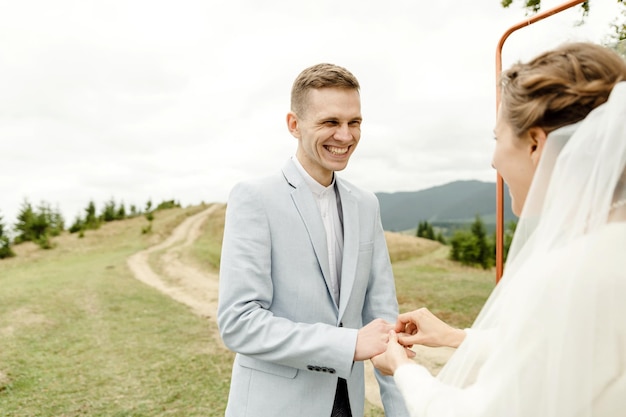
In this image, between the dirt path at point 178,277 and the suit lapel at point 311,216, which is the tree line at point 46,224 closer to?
the dirt path at point 178,277

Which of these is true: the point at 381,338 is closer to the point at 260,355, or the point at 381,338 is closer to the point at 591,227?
the point at 260,355

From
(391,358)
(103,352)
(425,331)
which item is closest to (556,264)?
(391,358)

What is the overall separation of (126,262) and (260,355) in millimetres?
21756

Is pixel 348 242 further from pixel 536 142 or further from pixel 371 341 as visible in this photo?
pixel 536 142

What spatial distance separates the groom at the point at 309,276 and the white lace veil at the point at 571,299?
2.68ft

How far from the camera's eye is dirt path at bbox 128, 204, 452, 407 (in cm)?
807

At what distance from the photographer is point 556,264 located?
149 cm

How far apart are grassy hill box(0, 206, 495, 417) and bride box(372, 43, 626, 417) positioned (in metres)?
5.31

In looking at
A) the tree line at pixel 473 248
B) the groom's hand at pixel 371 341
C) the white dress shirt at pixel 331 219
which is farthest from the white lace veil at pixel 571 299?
the tree line at pixel 473 248

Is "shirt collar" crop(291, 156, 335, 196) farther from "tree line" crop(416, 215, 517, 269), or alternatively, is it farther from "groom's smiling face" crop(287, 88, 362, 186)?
"tree line" crop(416, 215, 517, 269)

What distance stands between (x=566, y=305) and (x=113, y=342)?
34.2 feet

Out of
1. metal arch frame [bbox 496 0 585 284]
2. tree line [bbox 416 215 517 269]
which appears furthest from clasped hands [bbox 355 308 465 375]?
tree line [bbox 416 215 517 269]

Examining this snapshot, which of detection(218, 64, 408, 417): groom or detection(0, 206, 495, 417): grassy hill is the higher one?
detection(218, 64, 408, 417): groom

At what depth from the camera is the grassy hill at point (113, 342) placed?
23.6ft
